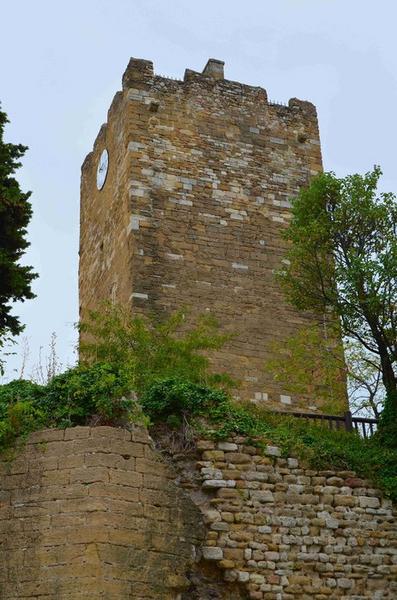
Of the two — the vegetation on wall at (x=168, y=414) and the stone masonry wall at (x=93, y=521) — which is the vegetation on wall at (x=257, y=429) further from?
the stone masonry wall at (x=93, y=521)

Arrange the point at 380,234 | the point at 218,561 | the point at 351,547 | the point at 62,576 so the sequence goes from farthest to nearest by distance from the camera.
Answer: the point at 380,234, the point at 351,547, the point at 218,561, the point at 62,576

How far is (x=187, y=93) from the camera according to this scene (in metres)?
21.1

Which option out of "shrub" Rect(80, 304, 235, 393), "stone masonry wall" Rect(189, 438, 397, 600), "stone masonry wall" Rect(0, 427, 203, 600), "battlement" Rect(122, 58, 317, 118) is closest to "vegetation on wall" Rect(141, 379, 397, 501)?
"stone masonry wall" Rect(189, 438, 397, 600)

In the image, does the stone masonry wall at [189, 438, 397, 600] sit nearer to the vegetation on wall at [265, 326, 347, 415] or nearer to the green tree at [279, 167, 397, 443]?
the green tree at [279, 167, 397, 443]

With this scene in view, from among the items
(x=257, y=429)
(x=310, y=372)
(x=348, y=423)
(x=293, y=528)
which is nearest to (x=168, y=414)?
(x=257, y=429)

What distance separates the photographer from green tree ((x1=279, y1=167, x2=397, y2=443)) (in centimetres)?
1502

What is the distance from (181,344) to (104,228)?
5.08 m

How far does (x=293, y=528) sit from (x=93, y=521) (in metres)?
2.72

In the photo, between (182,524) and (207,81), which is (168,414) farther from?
(207,81)

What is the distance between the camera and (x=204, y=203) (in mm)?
20094

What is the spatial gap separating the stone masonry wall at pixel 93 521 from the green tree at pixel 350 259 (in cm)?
487


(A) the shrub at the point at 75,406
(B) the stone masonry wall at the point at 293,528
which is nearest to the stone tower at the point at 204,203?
(B) the stone masonry wall at the point at 293,528

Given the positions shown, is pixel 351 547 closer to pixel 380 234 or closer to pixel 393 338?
pixel 393 338

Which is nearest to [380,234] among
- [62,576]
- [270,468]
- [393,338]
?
[393,338]
